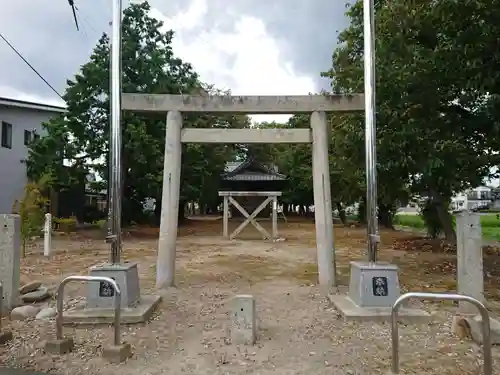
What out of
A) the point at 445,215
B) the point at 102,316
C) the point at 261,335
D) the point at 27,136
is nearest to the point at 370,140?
the point at 261,335

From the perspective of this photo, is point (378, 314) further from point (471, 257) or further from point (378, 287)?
point (471, 257)

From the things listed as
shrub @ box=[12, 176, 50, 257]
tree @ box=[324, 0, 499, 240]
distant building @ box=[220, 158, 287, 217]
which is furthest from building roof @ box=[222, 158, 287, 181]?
tree @ box=[324, 0, 499, 240]

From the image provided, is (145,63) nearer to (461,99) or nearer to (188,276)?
(188,276)

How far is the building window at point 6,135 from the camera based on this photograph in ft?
61.2

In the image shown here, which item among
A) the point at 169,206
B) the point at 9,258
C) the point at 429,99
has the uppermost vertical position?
the point at 429,99

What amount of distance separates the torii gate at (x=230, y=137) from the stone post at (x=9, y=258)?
2.27 m

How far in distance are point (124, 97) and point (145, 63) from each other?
1052cm

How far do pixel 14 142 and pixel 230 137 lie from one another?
580 inches

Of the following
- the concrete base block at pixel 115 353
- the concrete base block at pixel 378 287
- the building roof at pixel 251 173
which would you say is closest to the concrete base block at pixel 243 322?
the concrete base block at pixel 115 353

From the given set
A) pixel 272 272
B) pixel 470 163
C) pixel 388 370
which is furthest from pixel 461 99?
pixel 388 370

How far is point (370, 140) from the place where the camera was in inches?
251

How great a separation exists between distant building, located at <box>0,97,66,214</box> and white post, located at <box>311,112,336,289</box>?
15.1 meters

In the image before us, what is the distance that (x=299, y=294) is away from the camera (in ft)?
24.5

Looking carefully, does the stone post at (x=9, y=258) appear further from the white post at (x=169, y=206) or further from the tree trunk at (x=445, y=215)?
the tree trunk at (x=445, y=215)
